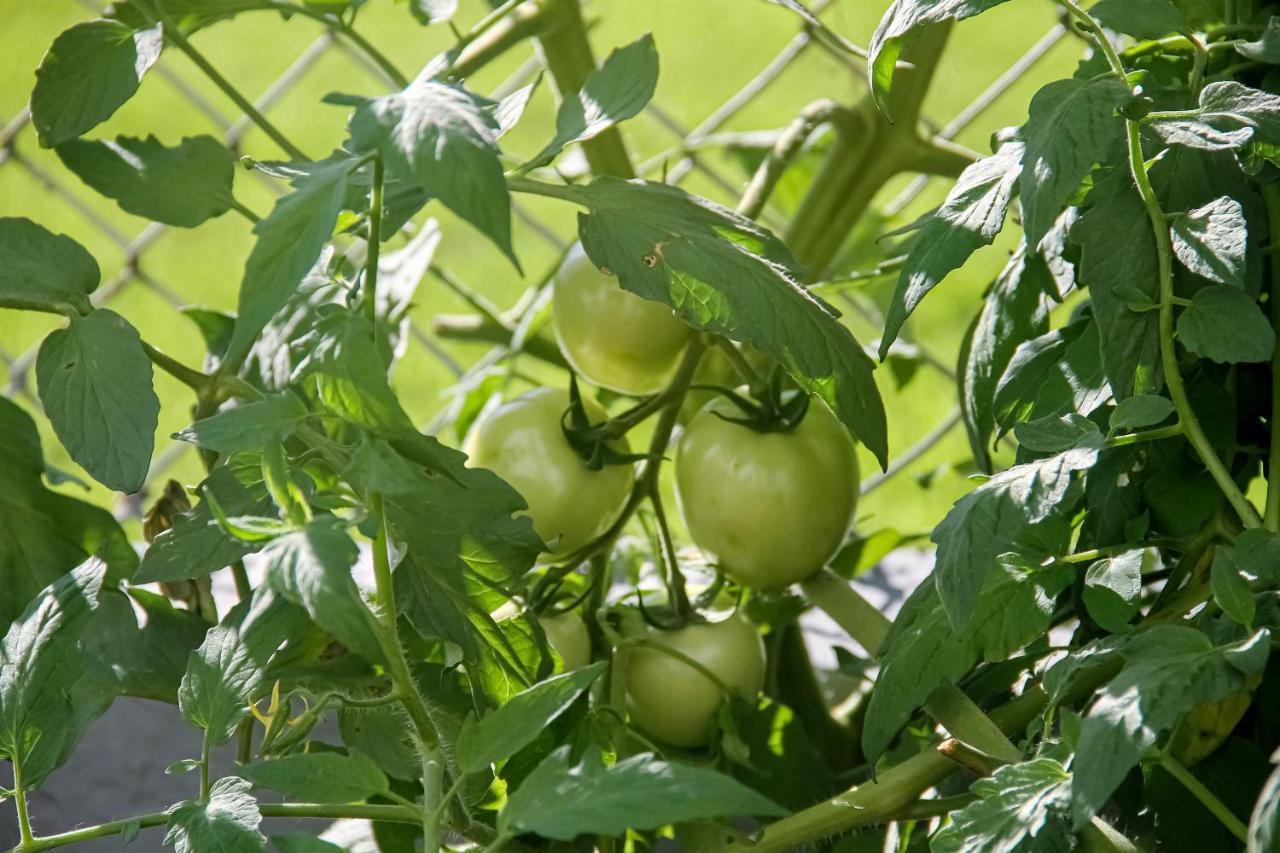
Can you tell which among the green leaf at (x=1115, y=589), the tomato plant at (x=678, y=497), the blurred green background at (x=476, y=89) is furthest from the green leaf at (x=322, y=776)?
the blurred green background at (x=476, y=89)

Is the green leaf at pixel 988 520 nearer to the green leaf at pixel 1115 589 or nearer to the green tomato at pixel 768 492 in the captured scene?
the green leaf at pixel 1115 589

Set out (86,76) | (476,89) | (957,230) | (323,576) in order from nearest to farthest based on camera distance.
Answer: (323,576) → (957,230) → (86,76) → (476,89)

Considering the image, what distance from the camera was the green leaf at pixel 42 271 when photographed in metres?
0.44

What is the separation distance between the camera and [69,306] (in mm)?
441

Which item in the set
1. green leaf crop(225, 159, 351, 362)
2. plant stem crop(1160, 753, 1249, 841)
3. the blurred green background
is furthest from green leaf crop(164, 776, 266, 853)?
the blurred green background

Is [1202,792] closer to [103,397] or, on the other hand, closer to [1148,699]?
[1148,699]

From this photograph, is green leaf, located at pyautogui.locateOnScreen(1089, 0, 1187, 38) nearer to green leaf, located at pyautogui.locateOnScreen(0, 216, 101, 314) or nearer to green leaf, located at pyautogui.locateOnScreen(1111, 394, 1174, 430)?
green leaf, located at pyautogui.locateOnScreen(1111, 394, 1174, 430)

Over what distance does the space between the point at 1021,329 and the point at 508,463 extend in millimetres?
204

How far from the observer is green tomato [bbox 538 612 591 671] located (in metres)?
0.55

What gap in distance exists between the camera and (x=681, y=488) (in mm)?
575

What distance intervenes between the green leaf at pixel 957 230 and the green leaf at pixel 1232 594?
0.33 feet

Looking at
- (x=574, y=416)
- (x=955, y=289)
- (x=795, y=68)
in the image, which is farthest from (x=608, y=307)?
(x=795, y=68)

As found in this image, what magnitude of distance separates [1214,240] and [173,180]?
1.13 feet

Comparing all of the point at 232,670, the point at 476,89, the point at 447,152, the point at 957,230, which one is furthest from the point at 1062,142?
the point at 476,89
